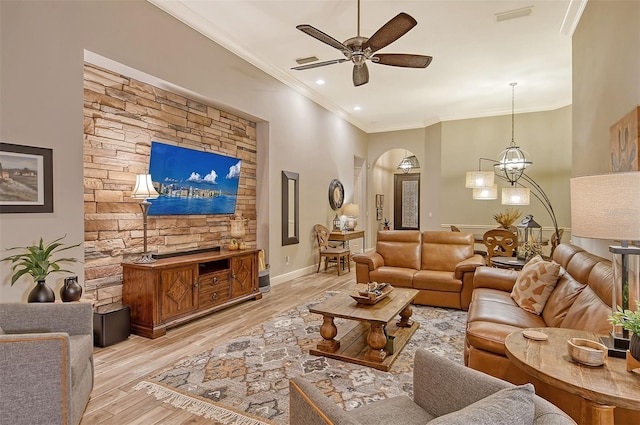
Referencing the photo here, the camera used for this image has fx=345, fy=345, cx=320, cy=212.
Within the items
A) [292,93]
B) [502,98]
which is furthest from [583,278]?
[502,98]

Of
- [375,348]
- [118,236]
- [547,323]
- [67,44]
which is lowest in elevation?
[375,348]

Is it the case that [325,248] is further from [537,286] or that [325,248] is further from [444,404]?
[444,404]

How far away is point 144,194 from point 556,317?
3767 millimetres

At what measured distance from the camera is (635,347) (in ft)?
4.54

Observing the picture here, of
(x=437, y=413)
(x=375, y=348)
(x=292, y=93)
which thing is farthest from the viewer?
(x=292, y=93)

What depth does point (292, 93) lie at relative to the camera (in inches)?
238

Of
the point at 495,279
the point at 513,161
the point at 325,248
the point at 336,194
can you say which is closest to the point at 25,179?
the point at 495,279

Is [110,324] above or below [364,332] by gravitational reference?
above

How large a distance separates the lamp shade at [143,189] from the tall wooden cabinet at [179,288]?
2.24 feet

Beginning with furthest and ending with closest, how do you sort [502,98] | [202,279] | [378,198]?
[378,198] → [502,98] → [202,279]

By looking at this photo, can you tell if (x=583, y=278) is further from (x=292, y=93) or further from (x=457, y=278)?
(x=292, y=93)

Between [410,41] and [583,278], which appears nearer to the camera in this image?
[583,278]

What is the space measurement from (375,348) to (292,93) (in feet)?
15.2

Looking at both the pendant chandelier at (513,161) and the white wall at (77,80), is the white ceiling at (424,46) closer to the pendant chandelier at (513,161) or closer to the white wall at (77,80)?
the pendant chandelier at (513,161)
